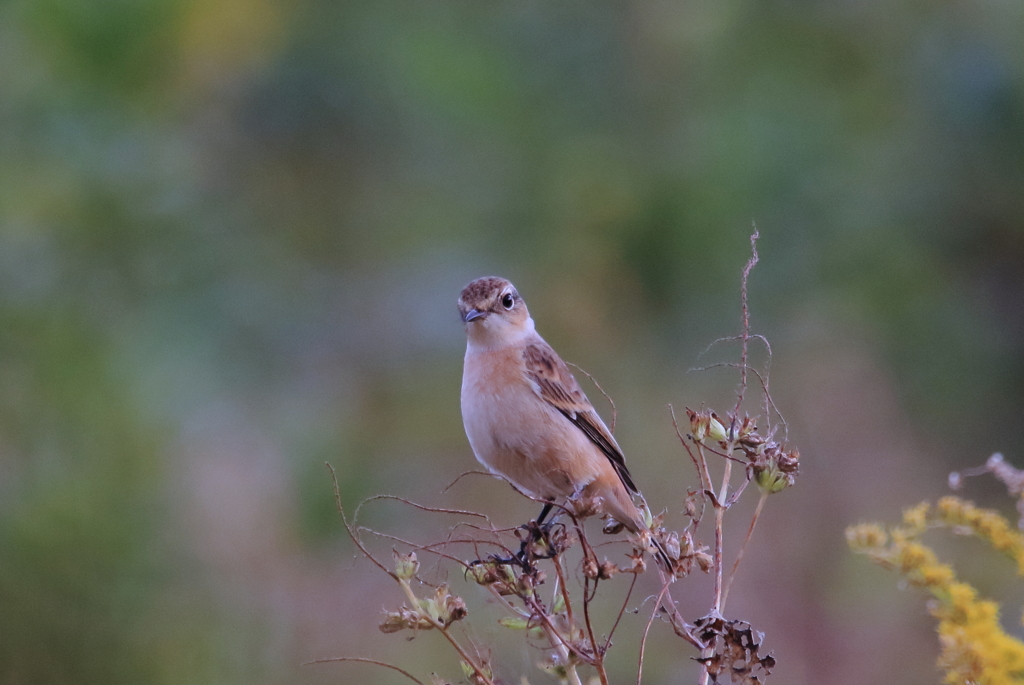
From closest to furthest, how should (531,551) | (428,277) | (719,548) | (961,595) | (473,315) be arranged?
(719,548), (961,595), (531,551), (473,315), (428,277)

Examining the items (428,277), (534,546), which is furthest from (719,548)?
(428,277)

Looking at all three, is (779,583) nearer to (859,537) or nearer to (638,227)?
(638,227)

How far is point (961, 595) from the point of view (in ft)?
5.57

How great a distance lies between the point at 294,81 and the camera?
8.19 meters

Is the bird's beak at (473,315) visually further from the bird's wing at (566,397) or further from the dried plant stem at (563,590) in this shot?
the dried plant stem at (563,590)

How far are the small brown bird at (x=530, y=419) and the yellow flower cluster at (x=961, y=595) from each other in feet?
3.50

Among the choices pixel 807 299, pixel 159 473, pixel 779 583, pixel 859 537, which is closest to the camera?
pixel 859 537

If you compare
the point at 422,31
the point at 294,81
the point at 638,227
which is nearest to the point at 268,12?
the point at 294,81

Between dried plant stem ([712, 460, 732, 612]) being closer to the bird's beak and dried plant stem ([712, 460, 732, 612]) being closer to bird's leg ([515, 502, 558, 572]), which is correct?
bird's leg ([515, 502, 558, 572])

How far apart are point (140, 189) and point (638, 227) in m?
3.29

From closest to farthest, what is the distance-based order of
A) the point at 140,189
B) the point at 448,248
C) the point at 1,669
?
the point at 1,669 → the point at 140,189 → the point at 448,248

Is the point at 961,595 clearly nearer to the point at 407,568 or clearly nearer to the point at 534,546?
the point at 534,546

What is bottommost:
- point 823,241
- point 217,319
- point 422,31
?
point 217,319

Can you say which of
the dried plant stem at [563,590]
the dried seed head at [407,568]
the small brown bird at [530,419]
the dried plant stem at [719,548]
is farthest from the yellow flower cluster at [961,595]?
the small brown bird at [530,419]
